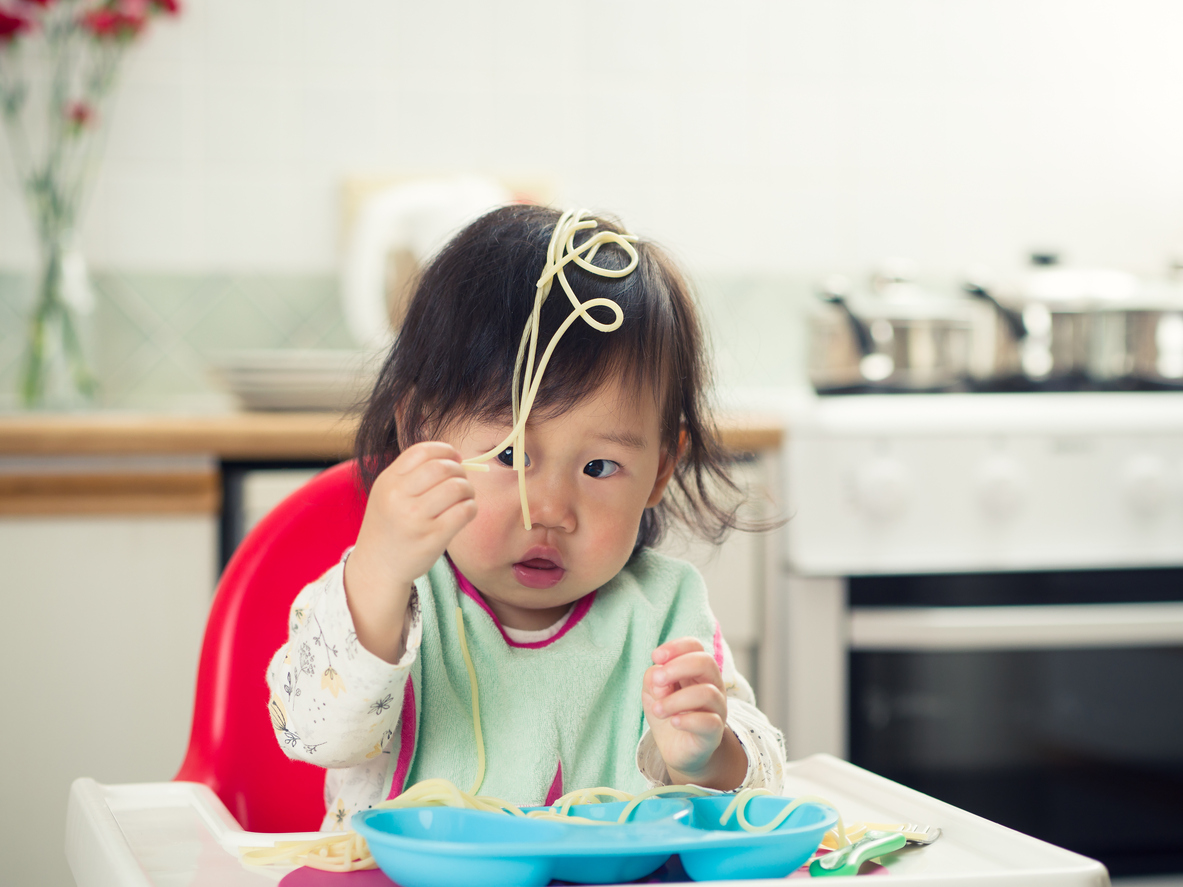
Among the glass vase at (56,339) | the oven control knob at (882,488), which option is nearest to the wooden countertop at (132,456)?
the oven control knob at (882,488)

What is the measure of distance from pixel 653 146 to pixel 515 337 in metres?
1.61

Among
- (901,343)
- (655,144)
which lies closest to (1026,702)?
(901,343)

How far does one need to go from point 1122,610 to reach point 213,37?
1.75 meters

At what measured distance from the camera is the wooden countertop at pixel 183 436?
143 centimetres

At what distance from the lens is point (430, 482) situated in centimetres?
58

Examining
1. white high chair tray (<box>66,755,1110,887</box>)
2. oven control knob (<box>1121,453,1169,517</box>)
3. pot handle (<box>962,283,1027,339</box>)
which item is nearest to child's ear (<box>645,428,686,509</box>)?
white high chair tray (<box>66,755,1110,887</box>)

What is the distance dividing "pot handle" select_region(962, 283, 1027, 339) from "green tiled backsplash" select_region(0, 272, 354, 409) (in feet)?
3.64

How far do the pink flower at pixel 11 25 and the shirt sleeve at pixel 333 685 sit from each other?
1.64 metres

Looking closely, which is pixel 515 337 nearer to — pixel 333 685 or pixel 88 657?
pixel 333 685

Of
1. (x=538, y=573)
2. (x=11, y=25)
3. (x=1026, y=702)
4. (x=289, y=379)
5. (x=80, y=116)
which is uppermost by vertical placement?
(x=11, y=25)

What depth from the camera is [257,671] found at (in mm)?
847

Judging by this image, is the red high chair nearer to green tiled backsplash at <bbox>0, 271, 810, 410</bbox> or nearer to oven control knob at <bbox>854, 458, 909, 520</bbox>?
oven control knob at <bbox>854, 458, 909, 520</bbox>

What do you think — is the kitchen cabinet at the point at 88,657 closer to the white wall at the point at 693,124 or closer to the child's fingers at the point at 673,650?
the white wall at the point at 693,124

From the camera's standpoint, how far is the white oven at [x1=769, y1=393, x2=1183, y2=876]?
1561mm
